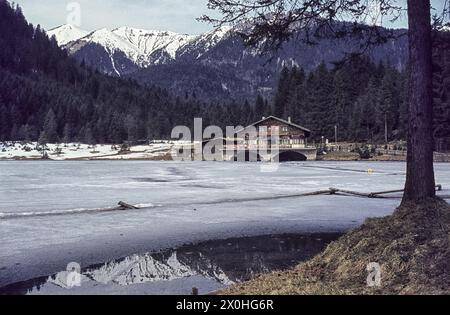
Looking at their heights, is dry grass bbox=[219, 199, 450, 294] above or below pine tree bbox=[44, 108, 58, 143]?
below

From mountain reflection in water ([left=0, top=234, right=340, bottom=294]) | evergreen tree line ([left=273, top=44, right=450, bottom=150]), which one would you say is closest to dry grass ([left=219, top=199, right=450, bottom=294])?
mountain reflection in water ([left=0, top=234, right=340, bottom=294])

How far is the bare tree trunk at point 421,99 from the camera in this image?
9133 mm

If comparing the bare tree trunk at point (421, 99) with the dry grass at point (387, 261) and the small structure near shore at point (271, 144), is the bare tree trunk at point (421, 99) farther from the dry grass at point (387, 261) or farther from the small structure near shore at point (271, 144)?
the small structure near shore at point (271, 144)

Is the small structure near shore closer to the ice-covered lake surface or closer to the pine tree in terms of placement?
the ice-covered lake surface

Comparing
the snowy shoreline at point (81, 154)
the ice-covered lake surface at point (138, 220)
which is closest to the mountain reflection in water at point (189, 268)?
the ice-covered lake surface at point (138, 220)

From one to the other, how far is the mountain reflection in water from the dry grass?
1.00m

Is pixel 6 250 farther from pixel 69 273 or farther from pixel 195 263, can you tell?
pixel 195 263

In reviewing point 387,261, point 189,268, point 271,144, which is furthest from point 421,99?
point 271,144

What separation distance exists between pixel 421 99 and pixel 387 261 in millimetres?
3622

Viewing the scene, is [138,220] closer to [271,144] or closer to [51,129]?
[271,144]

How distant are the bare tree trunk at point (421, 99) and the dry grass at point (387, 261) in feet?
1.55

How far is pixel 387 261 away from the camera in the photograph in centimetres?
727

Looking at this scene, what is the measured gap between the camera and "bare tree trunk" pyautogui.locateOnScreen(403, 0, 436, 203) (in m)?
9.13

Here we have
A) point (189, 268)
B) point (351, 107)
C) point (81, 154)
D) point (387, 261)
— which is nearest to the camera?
point (387, 261)
